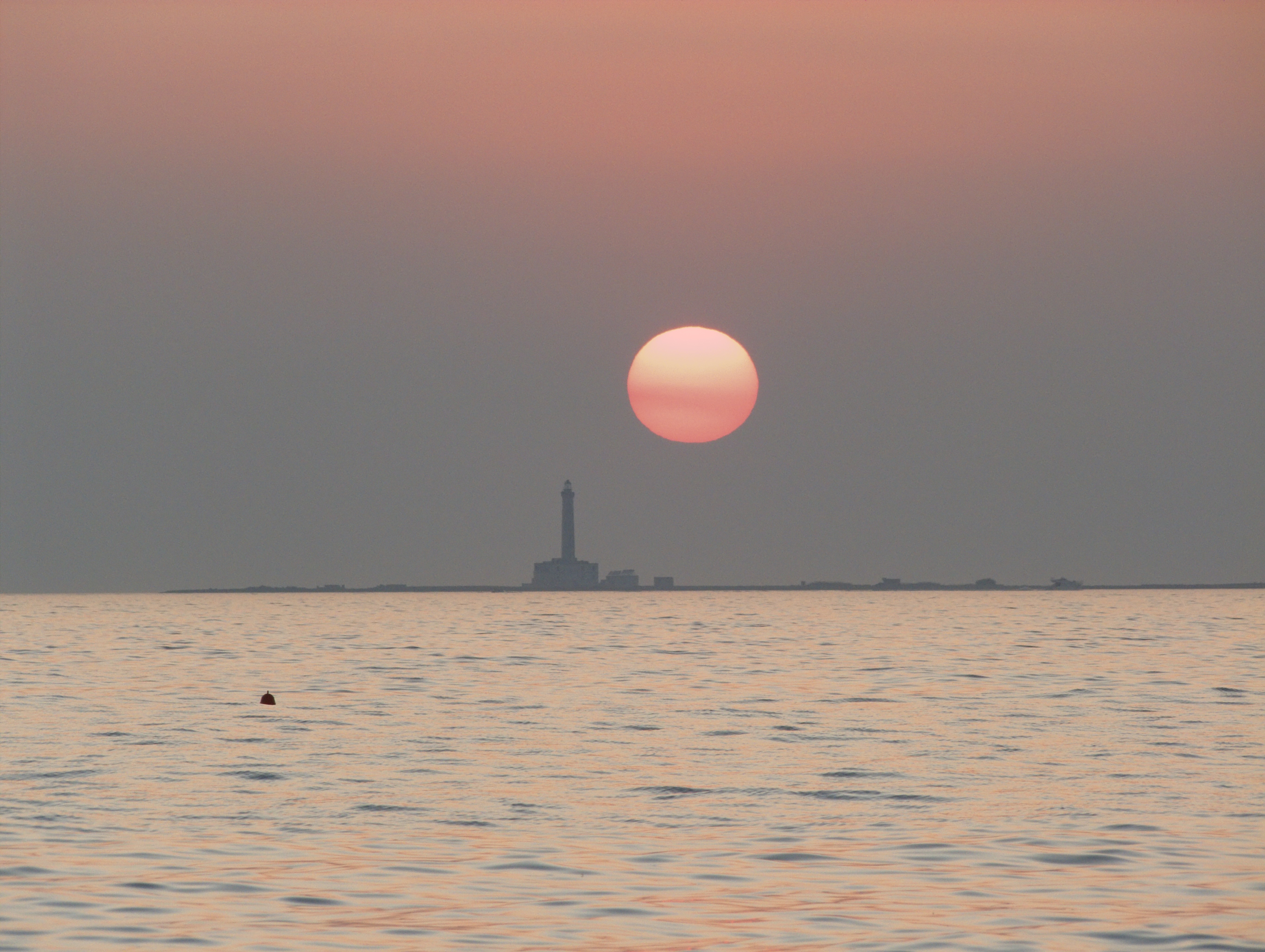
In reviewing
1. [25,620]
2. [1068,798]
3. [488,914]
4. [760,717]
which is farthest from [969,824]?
[25,620]

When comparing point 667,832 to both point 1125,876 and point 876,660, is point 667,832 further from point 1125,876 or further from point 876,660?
A: point 876,660

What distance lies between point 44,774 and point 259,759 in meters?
4.52

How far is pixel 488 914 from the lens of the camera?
18766 mm

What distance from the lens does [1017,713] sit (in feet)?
151

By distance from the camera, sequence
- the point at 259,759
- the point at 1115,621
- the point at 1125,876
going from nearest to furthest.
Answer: the point at 1125,876
the point at 259,759
the point at 1115,621

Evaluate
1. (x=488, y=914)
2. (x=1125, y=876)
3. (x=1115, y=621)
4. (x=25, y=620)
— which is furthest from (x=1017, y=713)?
(x=25, y=620)

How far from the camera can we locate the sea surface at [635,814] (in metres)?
18.4

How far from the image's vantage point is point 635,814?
2659 centimetres

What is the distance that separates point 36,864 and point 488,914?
657 cm

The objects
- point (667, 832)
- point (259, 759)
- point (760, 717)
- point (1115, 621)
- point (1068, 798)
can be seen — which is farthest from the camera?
point (1115, 621)

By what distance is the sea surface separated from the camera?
18.4 m

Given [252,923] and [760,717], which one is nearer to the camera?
[252,923]

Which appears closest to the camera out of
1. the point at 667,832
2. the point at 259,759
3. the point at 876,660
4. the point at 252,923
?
the point at 252,923

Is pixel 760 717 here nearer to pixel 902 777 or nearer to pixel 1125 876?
pixel 902 777
